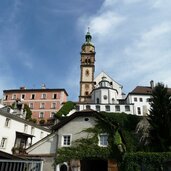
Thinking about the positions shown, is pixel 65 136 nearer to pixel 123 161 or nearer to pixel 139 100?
pixel 123 161

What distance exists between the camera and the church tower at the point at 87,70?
72.2 m

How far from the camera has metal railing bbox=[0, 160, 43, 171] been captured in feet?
25.8

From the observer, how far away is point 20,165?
8570 millimetres

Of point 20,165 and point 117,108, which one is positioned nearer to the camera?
point 20,165

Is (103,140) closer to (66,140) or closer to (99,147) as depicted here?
(99,147)

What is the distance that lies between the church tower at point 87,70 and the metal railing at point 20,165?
2264 inches

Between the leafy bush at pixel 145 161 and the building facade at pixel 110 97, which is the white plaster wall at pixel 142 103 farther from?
the leafy bush at pixel 145 161

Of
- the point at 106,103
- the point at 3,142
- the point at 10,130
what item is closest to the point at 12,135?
the point at 10,130

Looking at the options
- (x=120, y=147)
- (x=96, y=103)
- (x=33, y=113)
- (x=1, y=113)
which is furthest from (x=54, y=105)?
(x=120, y=147)

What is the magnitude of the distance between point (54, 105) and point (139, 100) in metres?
25.2

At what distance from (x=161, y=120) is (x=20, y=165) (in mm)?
23344

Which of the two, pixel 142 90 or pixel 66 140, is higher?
pixel 142 90

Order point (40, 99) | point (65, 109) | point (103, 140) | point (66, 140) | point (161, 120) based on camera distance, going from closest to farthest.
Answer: point (103, 140), point (66, 140), point (161, 120), point (65, 109), point (40, 99)

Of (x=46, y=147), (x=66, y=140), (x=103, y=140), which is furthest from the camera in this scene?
(x=46, y=147)
